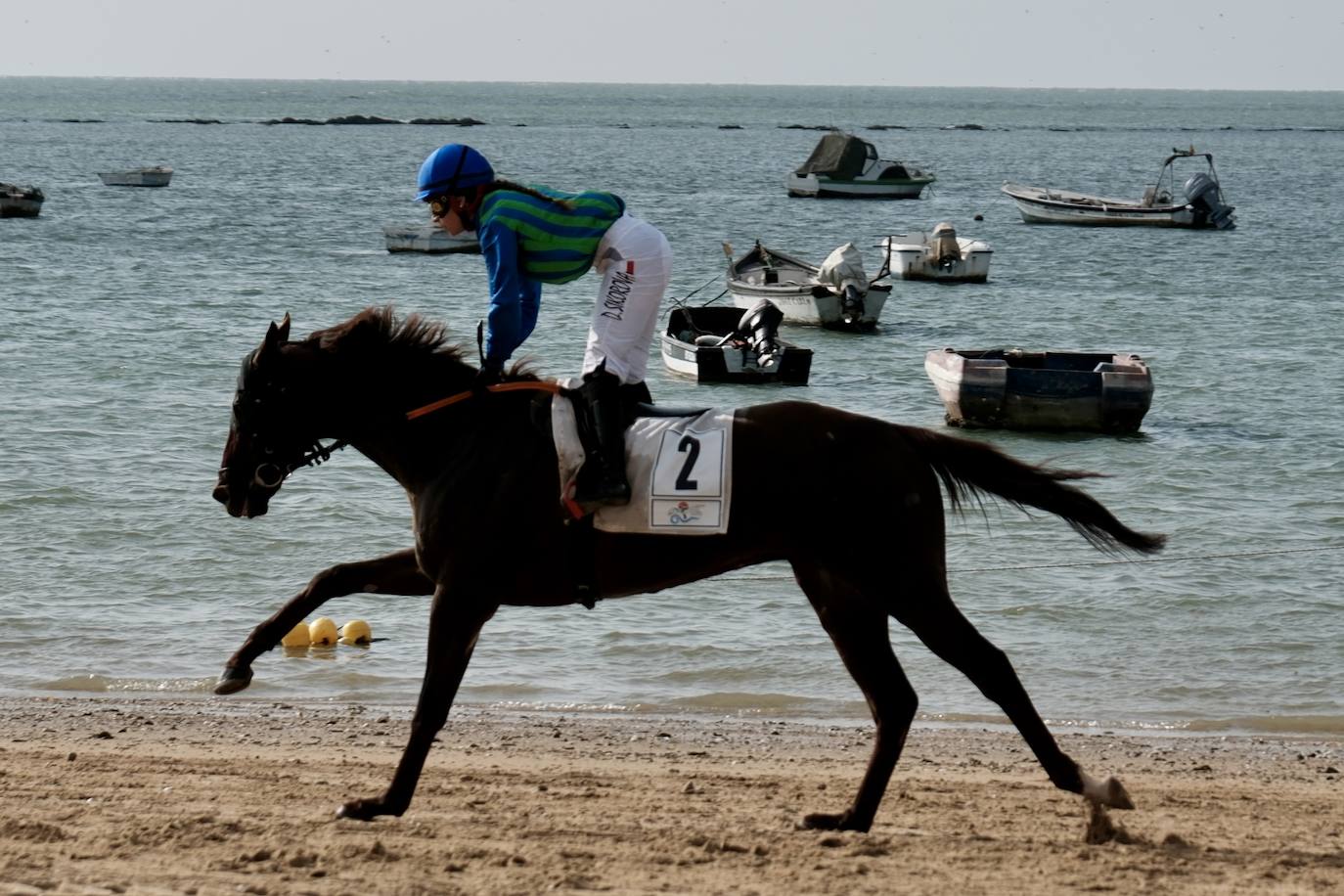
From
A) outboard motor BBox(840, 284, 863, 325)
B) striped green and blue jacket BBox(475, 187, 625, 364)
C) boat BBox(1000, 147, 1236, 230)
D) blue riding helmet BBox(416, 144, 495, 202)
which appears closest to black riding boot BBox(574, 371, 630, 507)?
striped green and blue jacket BBox(475, 187, 625, 364)

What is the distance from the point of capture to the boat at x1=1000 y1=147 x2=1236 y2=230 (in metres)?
71.5

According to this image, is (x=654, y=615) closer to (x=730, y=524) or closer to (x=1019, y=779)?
(x=1019, y=779)

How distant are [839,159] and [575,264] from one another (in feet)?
272

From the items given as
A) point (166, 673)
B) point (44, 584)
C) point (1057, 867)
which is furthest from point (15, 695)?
point (1057, 867)

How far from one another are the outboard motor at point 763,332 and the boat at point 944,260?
20.4 m

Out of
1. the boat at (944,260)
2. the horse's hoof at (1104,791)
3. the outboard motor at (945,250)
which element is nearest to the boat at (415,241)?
the boat at (944,260)

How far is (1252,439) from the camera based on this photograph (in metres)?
24.5

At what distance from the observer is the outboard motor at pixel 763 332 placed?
30516mm

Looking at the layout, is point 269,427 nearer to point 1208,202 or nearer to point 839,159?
A: point 1208,202

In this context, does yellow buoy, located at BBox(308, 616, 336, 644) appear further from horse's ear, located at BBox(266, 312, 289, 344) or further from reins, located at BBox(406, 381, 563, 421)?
reins, located at BBox(406, 381, 563, 421)

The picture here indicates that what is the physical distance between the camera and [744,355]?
100.0ft

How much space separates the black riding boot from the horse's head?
1245mm

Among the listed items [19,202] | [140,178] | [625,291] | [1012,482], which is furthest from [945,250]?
[140,178]

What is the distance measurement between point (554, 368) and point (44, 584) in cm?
1627
